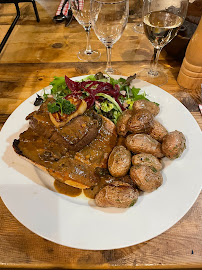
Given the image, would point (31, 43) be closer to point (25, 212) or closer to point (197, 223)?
point (25, 212)

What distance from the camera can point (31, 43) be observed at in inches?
119

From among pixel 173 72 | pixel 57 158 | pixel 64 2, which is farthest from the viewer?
pixel 64 2

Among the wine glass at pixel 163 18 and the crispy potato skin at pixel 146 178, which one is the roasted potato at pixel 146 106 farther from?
the wine glass at pixel 163 18

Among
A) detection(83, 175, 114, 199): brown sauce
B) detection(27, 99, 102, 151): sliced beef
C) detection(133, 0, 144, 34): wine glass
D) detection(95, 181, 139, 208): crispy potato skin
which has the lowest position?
detection(83, 175, 114, 199): brown sauce

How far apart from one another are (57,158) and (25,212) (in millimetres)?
407

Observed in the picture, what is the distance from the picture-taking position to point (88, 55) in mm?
2803

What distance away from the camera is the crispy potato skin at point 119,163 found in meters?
1.59

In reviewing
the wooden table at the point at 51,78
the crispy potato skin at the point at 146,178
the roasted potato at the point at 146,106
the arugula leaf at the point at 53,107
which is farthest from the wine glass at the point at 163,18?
the crispy potato skin at the point at 146,178

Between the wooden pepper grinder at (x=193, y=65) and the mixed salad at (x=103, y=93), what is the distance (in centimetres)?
51

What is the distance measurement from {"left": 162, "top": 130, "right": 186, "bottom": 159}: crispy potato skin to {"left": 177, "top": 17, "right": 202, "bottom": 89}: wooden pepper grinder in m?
0.86

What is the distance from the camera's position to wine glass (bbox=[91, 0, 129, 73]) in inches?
75.7

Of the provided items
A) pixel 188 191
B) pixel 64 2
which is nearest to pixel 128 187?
pixel 188 191

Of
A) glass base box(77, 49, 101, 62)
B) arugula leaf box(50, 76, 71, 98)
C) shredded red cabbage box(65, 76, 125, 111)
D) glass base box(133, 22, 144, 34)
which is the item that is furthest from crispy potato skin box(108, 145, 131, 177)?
glass base box(133, 22, 144, 34)

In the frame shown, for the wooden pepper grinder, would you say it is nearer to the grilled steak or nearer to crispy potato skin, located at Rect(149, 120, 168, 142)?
crispy potato skin, located at Rect(149, 120, 168, 142)
